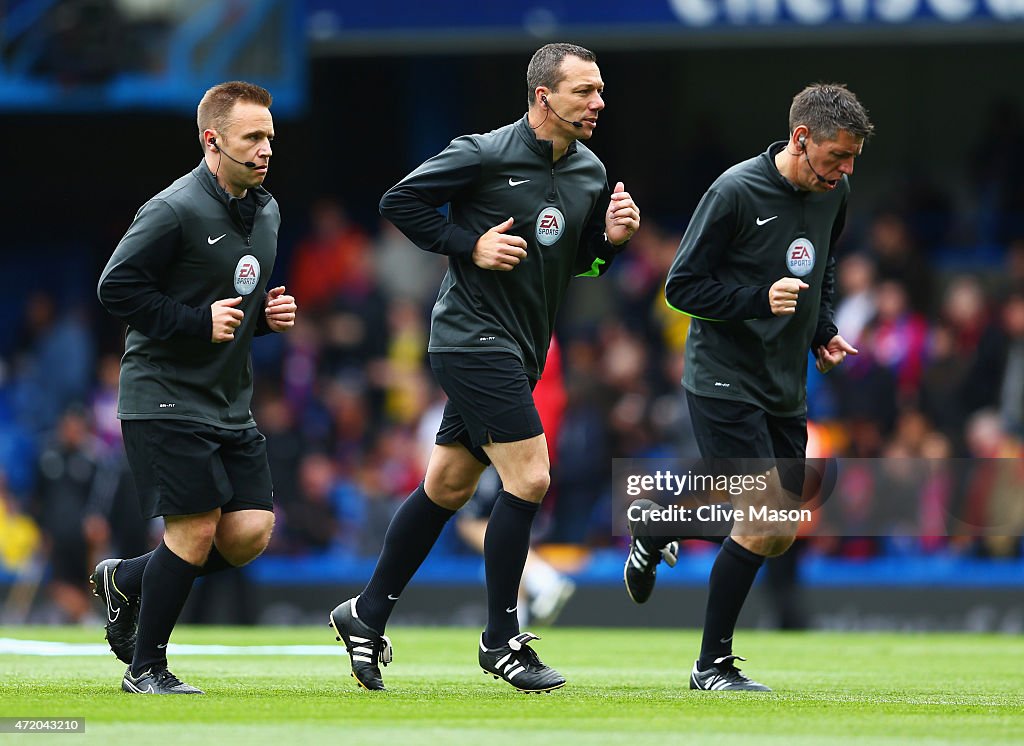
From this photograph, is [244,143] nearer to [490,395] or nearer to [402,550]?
[490,395]

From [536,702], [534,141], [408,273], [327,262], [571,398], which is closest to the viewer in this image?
[536,702]

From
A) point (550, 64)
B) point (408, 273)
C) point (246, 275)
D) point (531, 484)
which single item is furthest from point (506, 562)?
point (408, 273)

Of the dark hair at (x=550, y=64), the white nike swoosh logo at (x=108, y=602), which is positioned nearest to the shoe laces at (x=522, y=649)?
the white nike swoosh logo at (x=108, y=602)

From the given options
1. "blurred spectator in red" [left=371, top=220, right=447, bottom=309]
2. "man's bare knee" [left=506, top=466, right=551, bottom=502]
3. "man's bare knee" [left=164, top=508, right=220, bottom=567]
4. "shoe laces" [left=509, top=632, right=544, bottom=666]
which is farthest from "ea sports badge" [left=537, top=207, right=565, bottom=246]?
"blurred spectator in red" [left=371, top=220, right=447, bottom=309]

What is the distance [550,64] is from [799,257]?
1.30 metres

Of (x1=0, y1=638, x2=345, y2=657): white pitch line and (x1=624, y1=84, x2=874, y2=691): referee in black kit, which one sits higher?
(x1=624, y1=84, x2=874, y2=691): referee in black kit

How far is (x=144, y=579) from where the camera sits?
263 inches

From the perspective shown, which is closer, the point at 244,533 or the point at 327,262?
the point at 244,533

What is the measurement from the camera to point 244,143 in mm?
6691

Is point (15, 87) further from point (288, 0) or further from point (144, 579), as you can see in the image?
point (144, 579)

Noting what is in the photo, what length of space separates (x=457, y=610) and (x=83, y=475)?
12.4ft

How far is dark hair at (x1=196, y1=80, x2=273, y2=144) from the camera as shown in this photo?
6.70 metres

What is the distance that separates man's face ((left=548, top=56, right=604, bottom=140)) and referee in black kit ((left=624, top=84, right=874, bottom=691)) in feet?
2.19

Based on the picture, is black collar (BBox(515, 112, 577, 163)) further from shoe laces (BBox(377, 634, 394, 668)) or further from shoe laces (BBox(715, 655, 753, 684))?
shoe laces (BBox(715, 655, 753, 684))
